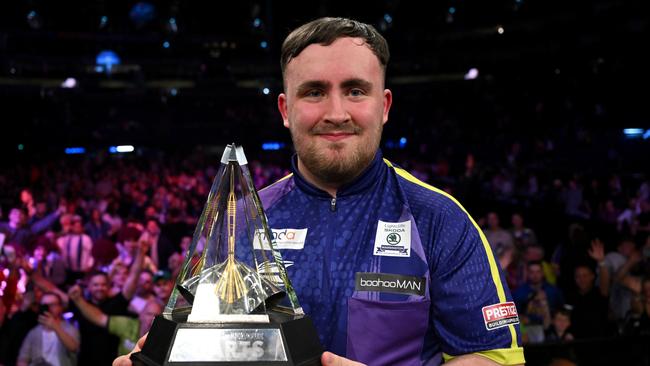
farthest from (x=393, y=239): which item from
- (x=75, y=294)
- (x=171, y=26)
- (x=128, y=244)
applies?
(x=171, y=26)

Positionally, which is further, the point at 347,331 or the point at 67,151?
the point at 67,151

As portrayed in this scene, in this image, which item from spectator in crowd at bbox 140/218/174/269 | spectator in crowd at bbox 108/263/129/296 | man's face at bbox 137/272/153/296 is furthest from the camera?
spectator in crowd at bbox 140/218/174/269

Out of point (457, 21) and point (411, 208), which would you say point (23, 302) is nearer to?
point (411, 208)

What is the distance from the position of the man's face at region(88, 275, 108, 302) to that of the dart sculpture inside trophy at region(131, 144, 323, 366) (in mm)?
4758

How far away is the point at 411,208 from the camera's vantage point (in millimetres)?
1894

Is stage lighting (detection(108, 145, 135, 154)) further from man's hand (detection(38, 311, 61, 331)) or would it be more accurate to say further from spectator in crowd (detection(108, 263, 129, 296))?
man's hand (detection(38, 311, 61, 331))

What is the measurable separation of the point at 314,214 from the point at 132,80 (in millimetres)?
28175

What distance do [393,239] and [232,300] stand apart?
1.56ft

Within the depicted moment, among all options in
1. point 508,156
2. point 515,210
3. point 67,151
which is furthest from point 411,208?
point 67,151

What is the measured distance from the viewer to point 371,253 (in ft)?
6.02

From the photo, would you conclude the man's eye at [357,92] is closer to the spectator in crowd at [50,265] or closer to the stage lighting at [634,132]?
the spectator in crowd at [50,265]

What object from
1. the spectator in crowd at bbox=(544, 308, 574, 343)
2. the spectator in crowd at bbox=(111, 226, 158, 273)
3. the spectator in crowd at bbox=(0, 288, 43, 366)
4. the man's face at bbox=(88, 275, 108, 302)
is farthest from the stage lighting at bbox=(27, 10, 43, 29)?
the spectator in crowd at bbox=(544, 308, 574, 343)

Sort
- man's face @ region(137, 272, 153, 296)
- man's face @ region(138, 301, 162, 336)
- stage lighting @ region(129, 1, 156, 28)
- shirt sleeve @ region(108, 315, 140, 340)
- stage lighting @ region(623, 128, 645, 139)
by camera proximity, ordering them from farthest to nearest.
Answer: stage lighting @ region(129, 1, 156, 28), stage lighting @ region(623, 128, 645, 139), man's face @ region(137, 272, 153, 296), shirt sleeve @ region(108, 315, 140, 340), man's face @ region(138, 301, 162, 336)

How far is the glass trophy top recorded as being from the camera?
5.06 ft
